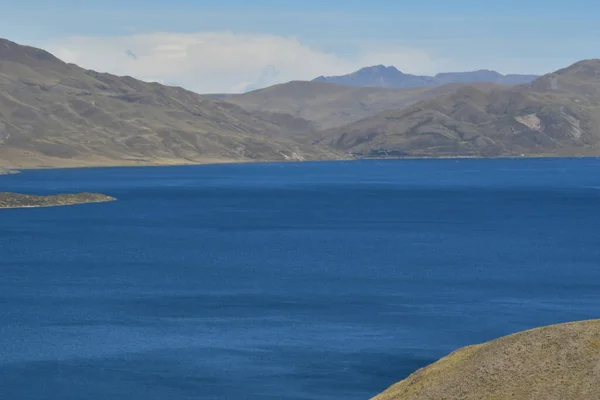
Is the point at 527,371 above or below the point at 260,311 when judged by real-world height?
above

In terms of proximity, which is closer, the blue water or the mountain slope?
the mountain slope

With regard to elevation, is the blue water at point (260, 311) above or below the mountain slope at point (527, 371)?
below

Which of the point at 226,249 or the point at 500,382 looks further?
the point at 226,249

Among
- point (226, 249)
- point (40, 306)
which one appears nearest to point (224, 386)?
point (40, 306)

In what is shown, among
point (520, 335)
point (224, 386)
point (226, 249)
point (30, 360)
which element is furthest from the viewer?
point (226, 249)

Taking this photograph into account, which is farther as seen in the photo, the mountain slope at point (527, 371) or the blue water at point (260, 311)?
the blue water at point (260, 311)

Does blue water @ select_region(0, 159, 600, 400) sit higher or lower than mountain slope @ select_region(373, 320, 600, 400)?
lower

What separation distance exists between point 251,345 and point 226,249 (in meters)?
86.1

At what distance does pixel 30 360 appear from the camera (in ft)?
314

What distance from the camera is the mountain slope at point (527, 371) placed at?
6103cm

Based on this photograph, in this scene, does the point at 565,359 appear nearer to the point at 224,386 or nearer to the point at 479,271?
the point at 224,386

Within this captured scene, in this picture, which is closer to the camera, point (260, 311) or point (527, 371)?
point (527, 371)

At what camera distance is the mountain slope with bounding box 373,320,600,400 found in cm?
6103

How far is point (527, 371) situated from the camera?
63219 mm
